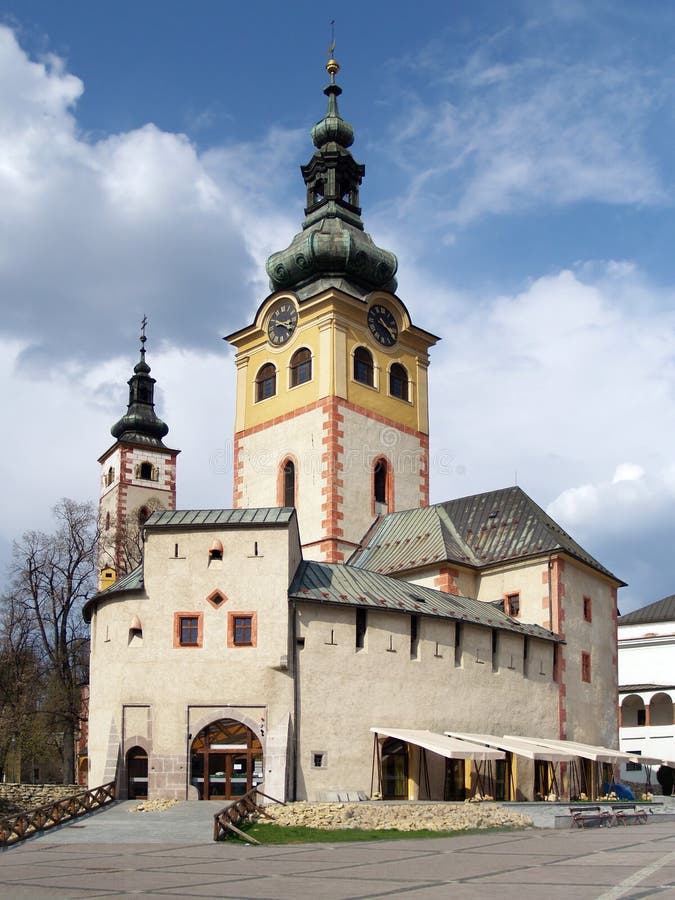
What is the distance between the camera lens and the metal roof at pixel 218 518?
32.8 meters

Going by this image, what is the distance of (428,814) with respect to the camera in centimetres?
2819

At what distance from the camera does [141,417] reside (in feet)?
261

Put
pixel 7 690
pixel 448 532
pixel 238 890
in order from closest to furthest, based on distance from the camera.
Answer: pixel 238 890 < pixel 448 532 < pixel 7 690

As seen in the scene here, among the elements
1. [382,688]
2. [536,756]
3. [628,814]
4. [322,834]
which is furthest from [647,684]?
[322,834]

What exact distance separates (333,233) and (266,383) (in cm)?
745

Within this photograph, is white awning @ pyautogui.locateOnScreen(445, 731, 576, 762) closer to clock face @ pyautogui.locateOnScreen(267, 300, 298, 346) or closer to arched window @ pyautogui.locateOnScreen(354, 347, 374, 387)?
arched window @ pyautogui.locateOnScreen(354, 347, 374, 387)

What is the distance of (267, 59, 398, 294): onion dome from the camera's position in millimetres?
52156

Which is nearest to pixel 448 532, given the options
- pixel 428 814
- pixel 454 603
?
pixel 454 603

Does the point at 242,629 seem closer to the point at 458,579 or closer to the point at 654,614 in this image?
the point at 458,579

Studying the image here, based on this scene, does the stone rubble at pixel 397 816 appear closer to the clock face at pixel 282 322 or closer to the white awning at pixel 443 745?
the white awning at pixel 443 745

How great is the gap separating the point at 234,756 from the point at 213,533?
618 cm

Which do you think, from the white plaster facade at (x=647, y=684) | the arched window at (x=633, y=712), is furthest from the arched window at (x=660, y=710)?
the arched window at (x=633, y=712)

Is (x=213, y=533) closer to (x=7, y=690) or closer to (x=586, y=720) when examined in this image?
(x=586, y=720)

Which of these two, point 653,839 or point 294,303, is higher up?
point 294,303
